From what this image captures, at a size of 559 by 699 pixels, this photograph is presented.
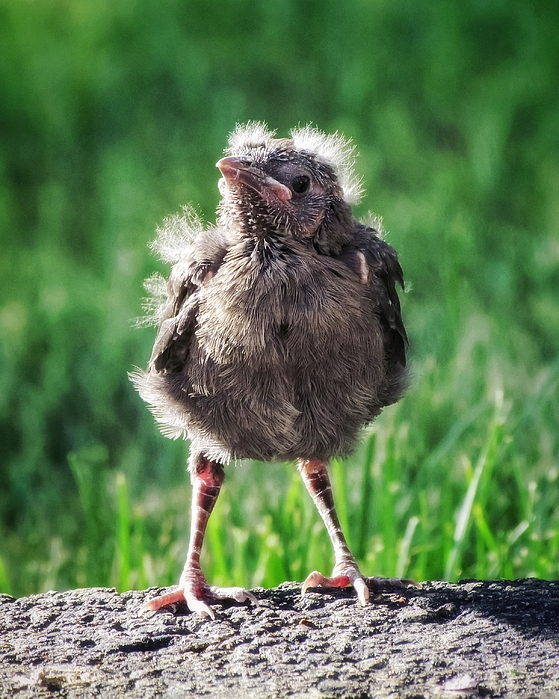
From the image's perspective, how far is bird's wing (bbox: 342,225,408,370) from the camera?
10.2 ft

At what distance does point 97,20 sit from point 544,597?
6882 millimetres

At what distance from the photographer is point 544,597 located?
2.91 meters

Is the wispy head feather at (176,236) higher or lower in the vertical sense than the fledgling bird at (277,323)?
higher

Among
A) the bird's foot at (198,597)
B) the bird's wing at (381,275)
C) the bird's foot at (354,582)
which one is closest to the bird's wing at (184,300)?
the bird's wing at (381,275)

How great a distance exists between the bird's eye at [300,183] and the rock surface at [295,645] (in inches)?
46.7

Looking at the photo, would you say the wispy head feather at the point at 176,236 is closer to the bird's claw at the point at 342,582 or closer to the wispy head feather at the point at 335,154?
the wispy head feather at the point at 335,154

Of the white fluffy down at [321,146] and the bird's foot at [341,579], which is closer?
the bird's foot at [341,579]

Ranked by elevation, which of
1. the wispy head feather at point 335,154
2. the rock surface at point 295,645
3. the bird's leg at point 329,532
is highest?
the wispy head feather at point 335,154

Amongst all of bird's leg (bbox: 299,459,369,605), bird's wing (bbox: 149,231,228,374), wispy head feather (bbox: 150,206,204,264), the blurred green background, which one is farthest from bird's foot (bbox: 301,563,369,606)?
wispy head feather (bbox: 150,206,204,264)

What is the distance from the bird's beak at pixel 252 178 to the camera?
2.97 metres

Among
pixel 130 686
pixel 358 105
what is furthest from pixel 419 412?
pixel 358 105

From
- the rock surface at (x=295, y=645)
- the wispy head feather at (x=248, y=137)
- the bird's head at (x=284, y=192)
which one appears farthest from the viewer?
the wispy head feather at (x=248, y=137)

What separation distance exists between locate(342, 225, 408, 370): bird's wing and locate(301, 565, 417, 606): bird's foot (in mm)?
695

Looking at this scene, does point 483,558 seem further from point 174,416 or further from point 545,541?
point 174,416
